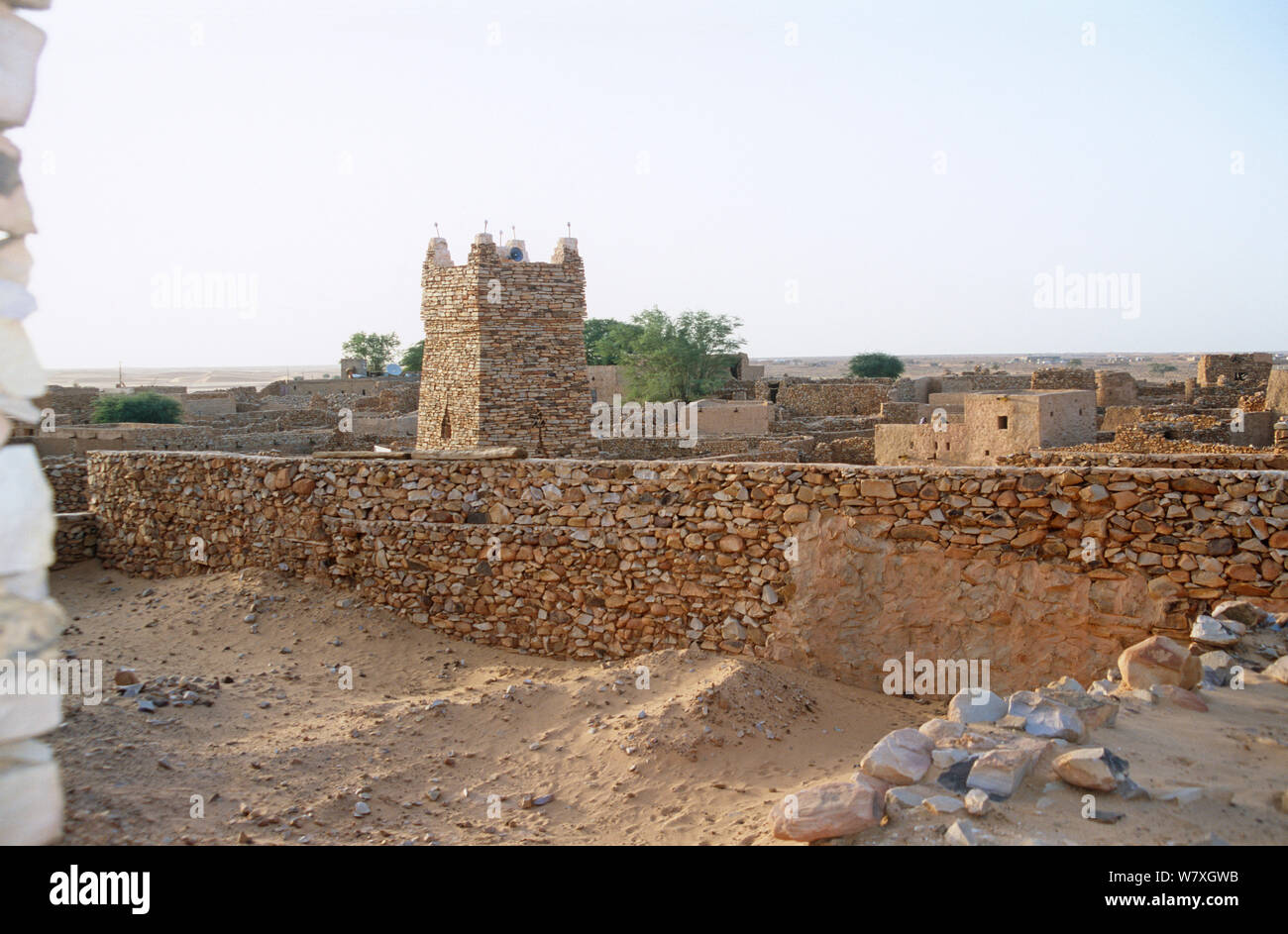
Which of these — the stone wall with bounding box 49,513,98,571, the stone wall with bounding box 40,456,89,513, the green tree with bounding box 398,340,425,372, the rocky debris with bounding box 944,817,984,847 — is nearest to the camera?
the rocky debris with bounding box 944,817,984,847

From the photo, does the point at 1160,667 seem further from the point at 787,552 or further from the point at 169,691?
the point at 169,691

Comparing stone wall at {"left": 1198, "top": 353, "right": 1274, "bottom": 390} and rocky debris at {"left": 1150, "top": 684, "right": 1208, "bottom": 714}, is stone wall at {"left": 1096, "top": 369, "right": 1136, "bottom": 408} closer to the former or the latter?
stone wall at {"left": 1198, "top": 353, "right": 1274, "bottom": 390}

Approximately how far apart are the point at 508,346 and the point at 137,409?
73.2ft

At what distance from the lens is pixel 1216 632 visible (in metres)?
5.63

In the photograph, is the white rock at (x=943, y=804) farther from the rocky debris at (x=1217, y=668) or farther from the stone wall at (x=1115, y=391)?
the stone wall at (x=1115, y=391)

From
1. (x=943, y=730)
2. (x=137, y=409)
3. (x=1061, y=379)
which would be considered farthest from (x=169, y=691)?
(x=1061, y=379)

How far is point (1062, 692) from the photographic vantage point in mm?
4875

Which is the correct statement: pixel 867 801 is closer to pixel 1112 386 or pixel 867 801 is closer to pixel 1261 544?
pixel 1261 544

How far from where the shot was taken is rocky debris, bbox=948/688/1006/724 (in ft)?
15.2

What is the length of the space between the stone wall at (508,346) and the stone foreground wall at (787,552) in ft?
16.7

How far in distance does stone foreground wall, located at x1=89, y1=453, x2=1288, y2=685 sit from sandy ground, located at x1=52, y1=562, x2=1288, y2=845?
398mm

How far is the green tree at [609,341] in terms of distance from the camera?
47.8 meters

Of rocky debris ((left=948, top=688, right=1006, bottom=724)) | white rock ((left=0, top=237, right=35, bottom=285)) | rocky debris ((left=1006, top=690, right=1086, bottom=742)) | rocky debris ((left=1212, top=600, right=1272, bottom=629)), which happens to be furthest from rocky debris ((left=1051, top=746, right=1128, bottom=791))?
white rock ((left=0, top=237, right=35, bottom=285))

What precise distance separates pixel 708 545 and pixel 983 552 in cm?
211
